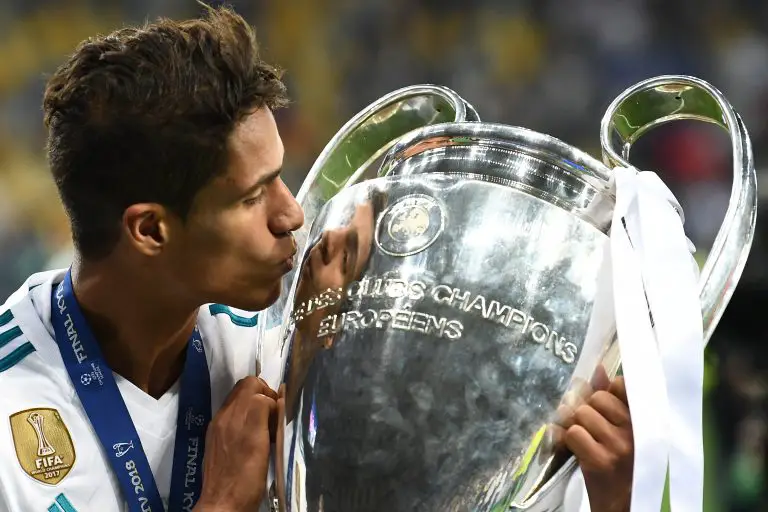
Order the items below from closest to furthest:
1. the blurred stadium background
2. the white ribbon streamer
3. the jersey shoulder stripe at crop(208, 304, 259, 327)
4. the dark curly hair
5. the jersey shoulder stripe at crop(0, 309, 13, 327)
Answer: the white ribbon streamer → the dark curly hair → the jersey shoulder stripe at crop(0, 309, 13, 327) → the jersey shoulder stripe at crop(208, 304, 259, 327) → the blurred stadium background

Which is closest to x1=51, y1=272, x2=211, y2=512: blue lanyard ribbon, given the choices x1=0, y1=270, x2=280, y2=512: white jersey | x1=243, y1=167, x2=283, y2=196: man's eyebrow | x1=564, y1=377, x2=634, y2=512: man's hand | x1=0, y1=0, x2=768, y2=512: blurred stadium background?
x1=0, y1=270, x2=280, y2=512: white jersey

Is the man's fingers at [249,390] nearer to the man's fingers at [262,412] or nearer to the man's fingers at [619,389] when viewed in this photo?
the man's fingers at [262,412]

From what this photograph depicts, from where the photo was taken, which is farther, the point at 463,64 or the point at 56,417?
the point at 463,64

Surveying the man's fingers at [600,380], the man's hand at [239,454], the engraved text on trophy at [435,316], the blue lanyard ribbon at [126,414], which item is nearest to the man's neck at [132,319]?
the blue lanyard ribbon at [126,414]

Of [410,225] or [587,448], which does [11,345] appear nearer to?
[410,225]

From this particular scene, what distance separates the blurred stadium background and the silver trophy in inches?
Result: 71.3

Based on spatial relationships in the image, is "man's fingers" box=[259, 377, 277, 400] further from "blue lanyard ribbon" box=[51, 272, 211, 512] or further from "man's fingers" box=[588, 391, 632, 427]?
"man's fingers" box=[588, 391, 632, 427]

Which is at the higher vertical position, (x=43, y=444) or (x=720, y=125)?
(x=720, y=125)

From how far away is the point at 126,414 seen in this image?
40.3 inches

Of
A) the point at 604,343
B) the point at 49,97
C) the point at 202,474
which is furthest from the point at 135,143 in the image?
the point at 604,343

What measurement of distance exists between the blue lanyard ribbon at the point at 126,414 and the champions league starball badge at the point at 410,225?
1.06ft

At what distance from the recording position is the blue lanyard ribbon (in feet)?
3.30

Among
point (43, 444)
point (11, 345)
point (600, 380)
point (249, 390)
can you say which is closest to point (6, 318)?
point (11, 345)

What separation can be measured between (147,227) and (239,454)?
0.23 m
